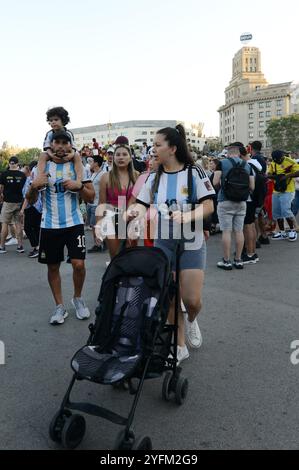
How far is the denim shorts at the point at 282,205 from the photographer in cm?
942

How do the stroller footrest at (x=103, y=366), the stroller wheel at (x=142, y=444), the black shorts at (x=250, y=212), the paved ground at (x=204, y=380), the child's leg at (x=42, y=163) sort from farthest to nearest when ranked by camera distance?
the black shorts at (x=250, y=212) → the child's leg at (x=42, y=163) → the paved ground at (x=204, y=380) → the stroller footrest at (x=103, y=366) → the stroller wheel at (x=142, y=444)

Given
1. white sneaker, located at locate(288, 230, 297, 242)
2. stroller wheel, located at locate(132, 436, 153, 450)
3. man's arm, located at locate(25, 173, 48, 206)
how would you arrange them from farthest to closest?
white sneaker, located at locate(288, 230, 297, 242) → man's arm, located at locate(25, 173, 48, 206) → stroller wheel, located at locate(132, 436, 153, 450)

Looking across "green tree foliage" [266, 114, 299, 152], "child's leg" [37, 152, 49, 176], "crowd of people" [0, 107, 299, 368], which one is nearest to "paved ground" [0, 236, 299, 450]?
"crowd of people" [0, 107, 299, 368]

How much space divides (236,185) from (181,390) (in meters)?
4.35

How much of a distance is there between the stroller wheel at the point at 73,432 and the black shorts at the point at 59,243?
90.2 inches

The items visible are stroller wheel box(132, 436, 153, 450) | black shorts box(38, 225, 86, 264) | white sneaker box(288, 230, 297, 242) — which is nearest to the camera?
stroller wheel box(132, 436, 153, 450)

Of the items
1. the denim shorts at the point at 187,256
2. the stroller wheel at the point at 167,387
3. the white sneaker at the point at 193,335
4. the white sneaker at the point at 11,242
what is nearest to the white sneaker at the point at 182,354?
the white sneaker at the point at 193,335

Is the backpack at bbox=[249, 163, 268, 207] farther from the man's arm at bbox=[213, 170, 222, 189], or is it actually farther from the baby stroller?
the baby stroller

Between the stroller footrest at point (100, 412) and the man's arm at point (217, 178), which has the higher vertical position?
the man's arm at point (217, 178)

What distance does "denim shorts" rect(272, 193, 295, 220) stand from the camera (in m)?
9.42

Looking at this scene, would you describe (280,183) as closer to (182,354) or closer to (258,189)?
(258,189)

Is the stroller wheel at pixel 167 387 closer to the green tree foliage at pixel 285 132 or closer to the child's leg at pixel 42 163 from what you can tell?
the child's leg at pixel 42 163

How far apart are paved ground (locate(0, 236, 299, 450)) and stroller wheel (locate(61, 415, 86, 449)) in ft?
0.24

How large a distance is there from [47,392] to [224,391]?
1.30 meters
